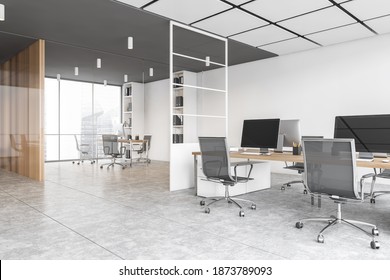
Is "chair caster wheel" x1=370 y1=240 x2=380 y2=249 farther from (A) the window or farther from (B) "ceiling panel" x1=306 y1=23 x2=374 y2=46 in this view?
(A) the window

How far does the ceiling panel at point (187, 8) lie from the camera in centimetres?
483

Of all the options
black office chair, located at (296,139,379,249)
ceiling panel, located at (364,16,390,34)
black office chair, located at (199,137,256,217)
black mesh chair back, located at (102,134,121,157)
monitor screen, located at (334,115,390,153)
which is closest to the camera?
black office chair, located at (296,139,379,249)

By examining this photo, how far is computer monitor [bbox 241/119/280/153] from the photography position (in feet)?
15.4

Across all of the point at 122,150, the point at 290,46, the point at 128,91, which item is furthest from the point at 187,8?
the point at 122,150

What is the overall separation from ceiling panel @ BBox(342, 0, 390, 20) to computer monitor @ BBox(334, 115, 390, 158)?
2.14m

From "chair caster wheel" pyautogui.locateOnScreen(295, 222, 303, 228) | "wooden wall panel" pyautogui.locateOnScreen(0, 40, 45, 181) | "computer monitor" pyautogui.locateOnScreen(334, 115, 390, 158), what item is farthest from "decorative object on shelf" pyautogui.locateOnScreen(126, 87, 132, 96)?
"chair caster wheel" pyautogui.locateOnScreen(295, 222, 303, 228)

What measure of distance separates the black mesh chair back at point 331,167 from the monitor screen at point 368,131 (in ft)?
3.76

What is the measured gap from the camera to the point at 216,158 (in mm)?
4152

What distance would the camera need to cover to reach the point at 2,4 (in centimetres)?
484

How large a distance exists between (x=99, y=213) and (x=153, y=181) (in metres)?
2.78

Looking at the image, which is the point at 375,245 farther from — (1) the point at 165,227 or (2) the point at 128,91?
(2) the point at 128,91

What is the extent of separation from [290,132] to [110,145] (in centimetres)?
553

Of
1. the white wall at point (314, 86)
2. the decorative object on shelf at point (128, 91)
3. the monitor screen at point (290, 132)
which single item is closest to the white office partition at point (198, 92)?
the white wall at point (314, 86)
